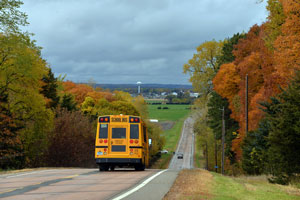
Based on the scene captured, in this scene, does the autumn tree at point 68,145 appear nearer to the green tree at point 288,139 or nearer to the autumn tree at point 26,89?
the autumn tree at point 26,89

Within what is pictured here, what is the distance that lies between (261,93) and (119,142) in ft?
80.0

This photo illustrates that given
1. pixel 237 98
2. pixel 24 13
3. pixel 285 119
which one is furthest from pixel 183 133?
pixel 285 119

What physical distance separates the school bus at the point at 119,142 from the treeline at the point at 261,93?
6.35m

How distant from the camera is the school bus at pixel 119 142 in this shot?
24.0 metres

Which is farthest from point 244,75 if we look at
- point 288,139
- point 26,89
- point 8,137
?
point 288,139

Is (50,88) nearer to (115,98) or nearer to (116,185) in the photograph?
(115,98)

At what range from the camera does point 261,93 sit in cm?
4538

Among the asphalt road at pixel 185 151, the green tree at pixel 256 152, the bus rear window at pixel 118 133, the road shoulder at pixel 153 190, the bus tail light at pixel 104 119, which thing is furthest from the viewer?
the asphalt road at pixel 185 151

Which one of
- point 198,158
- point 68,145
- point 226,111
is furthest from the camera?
point 198,158

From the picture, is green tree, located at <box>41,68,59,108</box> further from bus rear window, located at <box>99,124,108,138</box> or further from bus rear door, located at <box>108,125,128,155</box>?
bus rear door, located at <box>108,125,128,155</box>

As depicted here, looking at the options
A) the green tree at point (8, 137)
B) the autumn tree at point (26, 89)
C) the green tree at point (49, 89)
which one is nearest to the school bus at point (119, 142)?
the autumn tree at point (26, 89)

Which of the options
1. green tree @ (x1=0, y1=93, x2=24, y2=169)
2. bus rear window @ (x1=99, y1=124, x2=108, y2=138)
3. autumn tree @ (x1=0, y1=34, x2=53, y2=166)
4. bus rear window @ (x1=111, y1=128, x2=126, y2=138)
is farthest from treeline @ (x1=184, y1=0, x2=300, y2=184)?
green tree @ (x1=0, y1=93, x2=24, y2=169)

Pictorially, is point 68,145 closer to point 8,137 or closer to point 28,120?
point 28,120

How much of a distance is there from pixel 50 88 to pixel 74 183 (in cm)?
5764
